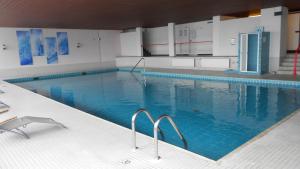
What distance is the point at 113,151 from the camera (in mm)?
2939

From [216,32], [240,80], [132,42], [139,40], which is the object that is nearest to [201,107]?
[240,80]

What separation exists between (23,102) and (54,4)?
3.01m

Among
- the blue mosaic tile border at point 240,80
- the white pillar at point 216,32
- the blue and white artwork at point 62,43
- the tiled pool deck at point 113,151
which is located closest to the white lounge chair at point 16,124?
the tiled pool deck at point 113,151

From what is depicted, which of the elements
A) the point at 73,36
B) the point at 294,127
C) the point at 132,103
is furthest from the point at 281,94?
the point at 73,36

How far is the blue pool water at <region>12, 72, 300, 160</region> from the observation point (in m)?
4.04

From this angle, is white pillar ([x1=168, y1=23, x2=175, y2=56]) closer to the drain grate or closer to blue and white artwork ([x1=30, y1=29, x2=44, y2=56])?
blue and white artwork ([x1=30, y1=29, x2=44, y2=56])

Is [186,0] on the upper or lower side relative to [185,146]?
upper

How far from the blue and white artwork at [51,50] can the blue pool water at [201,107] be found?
6.07 metres

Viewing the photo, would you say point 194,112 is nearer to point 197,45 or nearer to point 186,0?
point 186,0

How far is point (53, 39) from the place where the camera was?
14945 millimetres

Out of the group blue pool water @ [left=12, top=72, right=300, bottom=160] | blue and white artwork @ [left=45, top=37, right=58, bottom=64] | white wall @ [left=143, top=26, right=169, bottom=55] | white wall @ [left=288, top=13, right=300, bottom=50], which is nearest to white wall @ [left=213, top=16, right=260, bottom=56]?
white wall @ [left=288, top=13, right=300, bottom=50]

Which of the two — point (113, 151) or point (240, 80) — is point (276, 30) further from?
point (113, 151)

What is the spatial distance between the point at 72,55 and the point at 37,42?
7.37ft

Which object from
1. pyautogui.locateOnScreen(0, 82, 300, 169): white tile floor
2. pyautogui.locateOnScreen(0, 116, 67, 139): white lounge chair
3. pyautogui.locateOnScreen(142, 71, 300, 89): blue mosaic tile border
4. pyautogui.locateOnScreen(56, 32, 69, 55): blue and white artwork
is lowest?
pyautogui.locateOnScreen(0, 82, 300, 169): white tile floor
